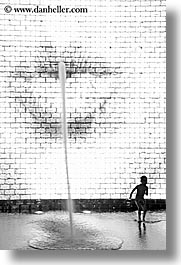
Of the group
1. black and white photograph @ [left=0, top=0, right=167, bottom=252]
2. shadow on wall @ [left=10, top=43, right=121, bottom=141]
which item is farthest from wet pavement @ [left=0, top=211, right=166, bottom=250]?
shadow on wall @ [left=10, top=43, right=121, bottom=141]

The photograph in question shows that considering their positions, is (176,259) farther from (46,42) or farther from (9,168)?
(46,42)

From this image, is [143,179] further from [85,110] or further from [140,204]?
[85,110]

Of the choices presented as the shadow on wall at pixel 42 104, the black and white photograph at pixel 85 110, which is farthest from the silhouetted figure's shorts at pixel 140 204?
the shadow on wall at pixel 42 104

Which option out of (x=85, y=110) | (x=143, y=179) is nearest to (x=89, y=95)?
(x=85, y=110)

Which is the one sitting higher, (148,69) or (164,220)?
(148,69)

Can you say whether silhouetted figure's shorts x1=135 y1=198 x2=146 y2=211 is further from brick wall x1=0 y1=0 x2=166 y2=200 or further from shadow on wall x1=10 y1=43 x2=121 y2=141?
shadow on wall x1=10 y1=43 x2=121 y2=141

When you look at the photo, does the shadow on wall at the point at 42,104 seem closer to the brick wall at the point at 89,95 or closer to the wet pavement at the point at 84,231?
the brick wall at the point at 89,95

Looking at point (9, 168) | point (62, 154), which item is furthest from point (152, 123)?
point (9, 168)
